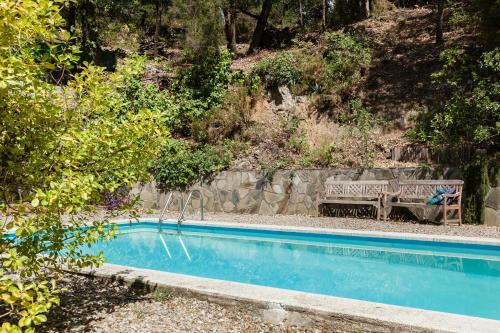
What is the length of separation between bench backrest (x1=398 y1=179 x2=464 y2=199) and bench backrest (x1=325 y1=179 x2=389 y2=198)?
1.30 feet

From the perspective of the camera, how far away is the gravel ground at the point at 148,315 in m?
3.54

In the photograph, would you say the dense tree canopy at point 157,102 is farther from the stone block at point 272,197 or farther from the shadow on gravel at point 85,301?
A: the stone block at point 272,197

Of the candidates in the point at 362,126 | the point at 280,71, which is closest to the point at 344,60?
the point at 280,71

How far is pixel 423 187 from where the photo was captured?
29.6 ft

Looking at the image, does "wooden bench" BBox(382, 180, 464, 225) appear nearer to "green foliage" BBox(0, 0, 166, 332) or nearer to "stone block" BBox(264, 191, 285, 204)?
"stone block" BBox(264, 191, 285, 204)

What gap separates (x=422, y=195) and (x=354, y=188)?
4.77 feet

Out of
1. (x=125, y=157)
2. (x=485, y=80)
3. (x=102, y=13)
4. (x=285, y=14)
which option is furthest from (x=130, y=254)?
(x=285, y=14)

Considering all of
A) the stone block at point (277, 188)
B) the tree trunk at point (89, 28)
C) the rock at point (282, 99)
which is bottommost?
the stone block at point (277, 188)

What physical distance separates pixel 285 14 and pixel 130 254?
18737mm

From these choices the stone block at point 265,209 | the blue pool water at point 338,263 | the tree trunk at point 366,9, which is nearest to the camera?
the blue pool water at point 338,263

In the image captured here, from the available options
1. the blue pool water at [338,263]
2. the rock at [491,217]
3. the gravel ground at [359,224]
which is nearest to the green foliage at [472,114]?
the rock at [491,217]

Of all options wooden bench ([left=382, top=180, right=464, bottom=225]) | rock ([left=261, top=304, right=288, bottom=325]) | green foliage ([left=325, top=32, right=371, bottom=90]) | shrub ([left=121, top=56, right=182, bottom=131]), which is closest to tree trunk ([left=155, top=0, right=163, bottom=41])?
shrub ([left=121, top=56, right=182, bottom=131])

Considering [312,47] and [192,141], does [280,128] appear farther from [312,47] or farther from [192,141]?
[312,47]

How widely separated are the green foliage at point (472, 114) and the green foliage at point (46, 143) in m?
7.39
